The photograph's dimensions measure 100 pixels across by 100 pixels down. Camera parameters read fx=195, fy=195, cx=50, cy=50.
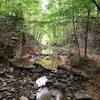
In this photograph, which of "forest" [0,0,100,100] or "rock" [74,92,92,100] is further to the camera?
"forest" [0,0,100,100]

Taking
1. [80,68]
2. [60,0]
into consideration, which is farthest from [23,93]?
[60,0]

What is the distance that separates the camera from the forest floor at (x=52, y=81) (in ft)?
25.7

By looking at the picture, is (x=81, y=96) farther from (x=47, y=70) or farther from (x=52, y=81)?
(x=47, y=70)

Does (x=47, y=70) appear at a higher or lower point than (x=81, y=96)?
higher

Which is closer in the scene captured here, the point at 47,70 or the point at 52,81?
the point at 52,81

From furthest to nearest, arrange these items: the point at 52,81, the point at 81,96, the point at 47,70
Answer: the point at 47,70, the point at 52,81, the point at 81,96

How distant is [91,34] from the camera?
19.5 metres

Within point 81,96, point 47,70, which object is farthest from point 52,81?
point 81,96

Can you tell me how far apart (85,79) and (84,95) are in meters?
2.49

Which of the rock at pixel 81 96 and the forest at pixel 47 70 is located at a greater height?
the forest at pixel 47 70

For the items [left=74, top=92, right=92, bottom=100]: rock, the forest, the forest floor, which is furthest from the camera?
the forest

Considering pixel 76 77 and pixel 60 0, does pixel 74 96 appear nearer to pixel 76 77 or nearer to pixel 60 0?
pixel 76 77

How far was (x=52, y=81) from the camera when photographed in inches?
389

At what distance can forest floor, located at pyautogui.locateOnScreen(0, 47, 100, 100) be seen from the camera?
7819 millimetres
